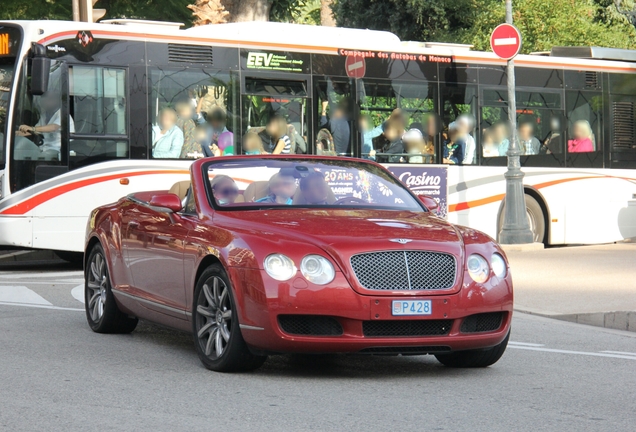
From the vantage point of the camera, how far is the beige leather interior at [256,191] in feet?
28.2

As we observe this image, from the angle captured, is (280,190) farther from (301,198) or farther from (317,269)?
(317,269)

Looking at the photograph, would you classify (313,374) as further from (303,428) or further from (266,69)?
(266,69)

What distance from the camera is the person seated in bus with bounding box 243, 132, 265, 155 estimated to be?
17.2m

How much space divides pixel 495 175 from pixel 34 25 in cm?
803

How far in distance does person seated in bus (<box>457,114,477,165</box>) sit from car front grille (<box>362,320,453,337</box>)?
12.0 metres

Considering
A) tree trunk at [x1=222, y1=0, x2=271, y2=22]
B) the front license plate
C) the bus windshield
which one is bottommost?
the front license plate

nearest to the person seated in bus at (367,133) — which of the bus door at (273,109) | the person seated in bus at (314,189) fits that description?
the bus door at (273,109)

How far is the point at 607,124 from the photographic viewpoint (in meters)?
21.4

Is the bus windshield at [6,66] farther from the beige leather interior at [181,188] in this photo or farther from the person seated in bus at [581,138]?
the person seated in bus at [581,138]

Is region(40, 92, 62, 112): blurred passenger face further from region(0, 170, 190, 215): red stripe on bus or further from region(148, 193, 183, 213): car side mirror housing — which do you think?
region(148, 193, 183, 213): car side mirror housing

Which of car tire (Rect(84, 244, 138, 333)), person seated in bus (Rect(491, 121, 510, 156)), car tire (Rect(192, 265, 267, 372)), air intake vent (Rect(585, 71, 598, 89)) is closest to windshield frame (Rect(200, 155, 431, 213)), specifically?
car tire (Rect(192, 265, 267, 372))

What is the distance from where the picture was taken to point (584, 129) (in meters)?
21.1

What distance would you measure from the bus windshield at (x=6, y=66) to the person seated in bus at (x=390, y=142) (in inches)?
217

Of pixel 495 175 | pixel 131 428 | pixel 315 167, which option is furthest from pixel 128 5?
pixel 131 428
